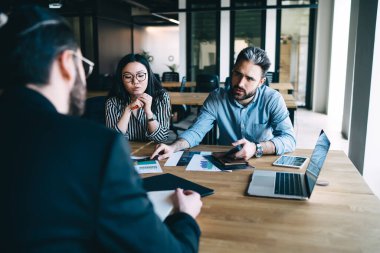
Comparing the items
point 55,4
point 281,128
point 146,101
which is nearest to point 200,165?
point 281,128

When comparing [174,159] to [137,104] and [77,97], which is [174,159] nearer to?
[137,104]

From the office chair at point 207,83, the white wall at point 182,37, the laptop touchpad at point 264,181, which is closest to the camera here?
the laptop touchpad at point 264,181

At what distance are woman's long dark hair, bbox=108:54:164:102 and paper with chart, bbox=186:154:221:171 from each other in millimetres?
988

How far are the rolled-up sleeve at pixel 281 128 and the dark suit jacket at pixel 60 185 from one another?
1.59 meters

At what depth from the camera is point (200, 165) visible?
192 centimetres

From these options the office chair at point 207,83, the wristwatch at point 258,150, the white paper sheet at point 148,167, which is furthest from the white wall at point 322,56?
the white paper sheet at point 148,167

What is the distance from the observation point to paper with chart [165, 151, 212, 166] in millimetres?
1961

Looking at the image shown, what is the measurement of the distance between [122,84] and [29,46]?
80.7 inches

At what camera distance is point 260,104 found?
8.41ft

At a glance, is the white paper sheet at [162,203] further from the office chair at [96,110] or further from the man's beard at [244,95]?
the office chair at [96,110]

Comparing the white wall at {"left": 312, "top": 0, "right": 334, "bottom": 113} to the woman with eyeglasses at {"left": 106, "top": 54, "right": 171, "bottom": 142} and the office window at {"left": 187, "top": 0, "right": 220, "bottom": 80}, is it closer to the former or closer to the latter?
the office window at {"left": 187, "top": 0, "right": 220, "bottom": 80}

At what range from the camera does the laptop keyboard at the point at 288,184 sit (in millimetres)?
1509

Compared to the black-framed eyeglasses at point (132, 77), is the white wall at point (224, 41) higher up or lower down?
higher up

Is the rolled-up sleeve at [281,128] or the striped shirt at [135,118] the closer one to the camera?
the rolled-up sleeve at [281,128]
